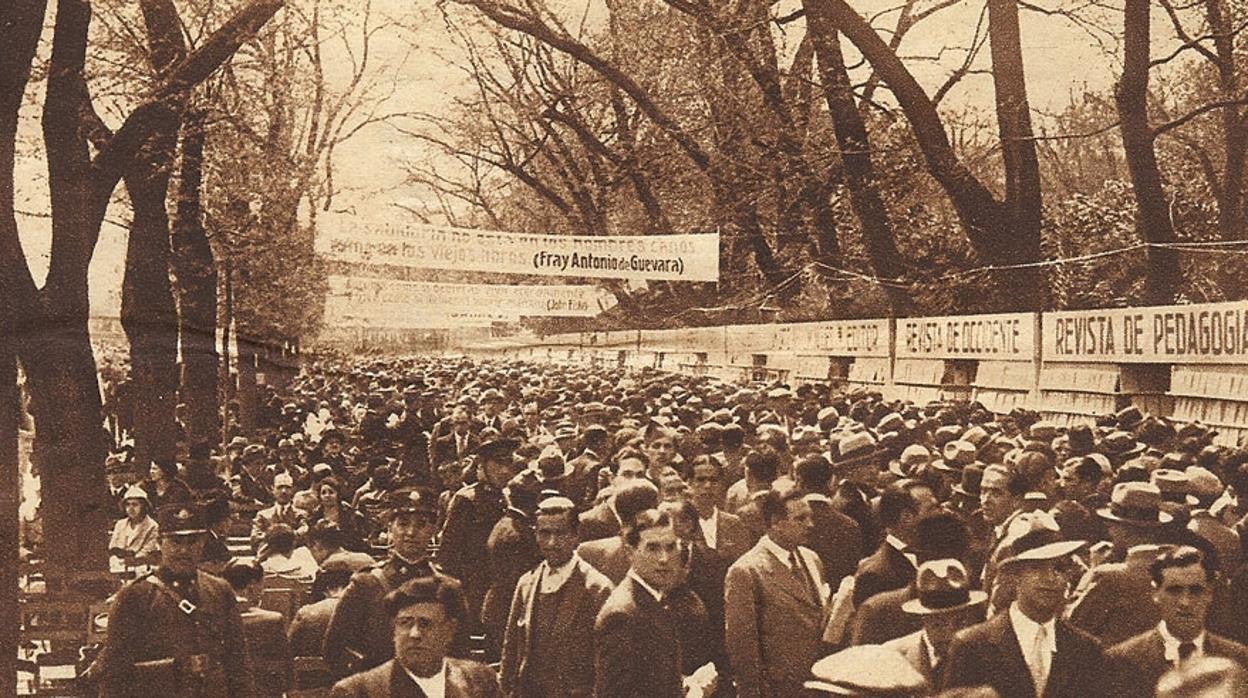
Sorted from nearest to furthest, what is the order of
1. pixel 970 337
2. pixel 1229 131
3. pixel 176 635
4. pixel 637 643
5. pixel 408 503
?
pixel 176 635
pixel 637 643
pixel 408 503
pixel 1229 131
pixel 970 337

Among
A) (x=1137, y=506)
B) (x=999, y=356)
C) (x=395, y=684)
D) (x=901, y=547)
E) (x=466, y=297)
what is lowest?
(x=395, y=684)

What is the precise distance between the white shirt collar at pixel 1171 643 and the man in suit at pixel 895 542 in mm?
660

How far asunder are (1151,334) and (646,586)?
5.08ft

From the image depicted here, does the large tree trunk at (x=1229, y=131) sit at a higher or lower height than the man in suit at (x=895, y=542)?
higher

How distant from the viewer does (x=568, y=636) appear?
3965 millimetres

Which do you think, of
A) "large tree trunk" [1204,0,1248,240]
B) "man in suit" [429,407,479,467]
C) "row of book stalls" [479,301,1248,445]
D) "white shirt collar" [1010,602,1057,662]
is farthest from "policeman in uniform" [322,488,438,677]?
"large tree trunk" [1204,0,1248,240]

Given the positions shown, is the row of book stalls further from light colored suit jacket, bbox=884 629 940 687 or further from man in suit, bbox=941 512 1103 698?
light colored suit jacket, bbox=884 629 940 687

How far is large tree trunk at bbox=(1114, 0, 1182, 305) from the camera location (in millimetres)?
4262

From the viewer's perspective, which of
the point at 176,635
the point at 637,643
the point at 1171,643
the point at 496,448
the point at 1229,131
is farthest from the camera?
the point at 1229,131

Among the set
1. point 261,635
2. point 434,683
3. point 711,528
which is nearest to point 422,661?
point 434,683

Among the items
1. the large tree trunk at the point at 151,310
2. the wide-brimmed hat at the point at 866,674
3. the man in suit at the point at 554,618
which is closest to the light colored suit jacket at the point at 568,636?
the man in suit at the point at 554,618

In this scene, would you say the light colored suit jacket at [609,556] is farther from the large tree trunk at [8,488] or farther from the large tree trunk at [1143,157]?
the large tree trunk at [1143,157]

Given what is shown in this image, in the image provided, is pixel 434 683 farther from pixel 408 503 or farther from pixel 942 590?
pixel 942 590

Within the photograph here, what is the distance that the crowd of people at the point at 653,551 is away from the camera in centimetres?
391
